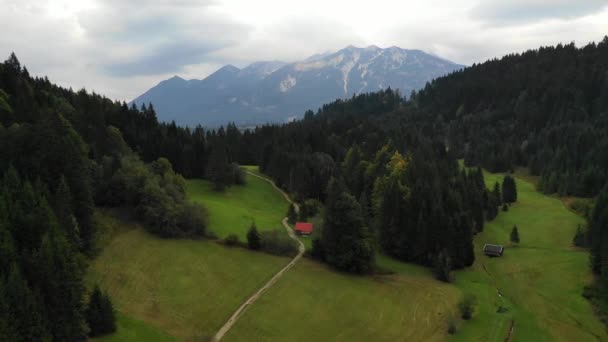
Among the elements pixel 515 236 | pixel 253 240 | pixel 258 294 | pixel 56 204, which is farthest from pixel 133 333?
pixel 515 236

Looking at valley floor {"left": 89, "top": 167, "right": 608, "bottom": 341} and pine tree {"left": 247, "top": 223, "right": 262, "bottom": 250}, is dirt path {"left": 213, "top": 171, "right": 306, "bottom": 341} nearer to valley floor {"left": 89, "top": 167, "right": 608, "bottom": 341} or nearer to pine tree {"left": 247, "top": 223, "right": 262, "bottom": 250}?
valley floor {"left": 89, "top": 167, "right": 608, "bottom": 341}

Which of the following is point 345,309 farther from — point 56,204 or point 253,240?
point 56,204

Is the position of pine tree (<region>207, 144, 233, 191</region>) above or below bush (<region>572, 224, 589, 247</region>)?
above

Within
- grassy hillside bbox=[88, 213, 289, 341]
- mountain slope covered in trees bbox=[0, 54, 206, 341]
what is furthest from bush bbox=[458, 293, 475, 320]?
mountain slope covered in trees bbox=[0, 54, 206, 341]

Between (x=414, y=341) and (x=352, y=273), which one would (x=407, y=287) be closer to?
(x=352, y=273)

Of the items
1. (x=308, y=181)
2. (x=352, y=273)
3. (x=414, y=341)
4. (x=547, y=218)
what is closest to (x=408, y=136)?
(x=308, y=181)

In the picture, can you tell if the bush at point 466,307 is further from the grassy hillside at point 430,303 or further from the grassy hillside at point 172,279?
the grassy hillside at point 172,279

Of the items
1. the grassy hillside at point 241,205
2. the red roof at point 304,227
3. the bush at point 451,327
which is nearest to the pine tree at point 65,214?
the grassy hillside at point 241,205
